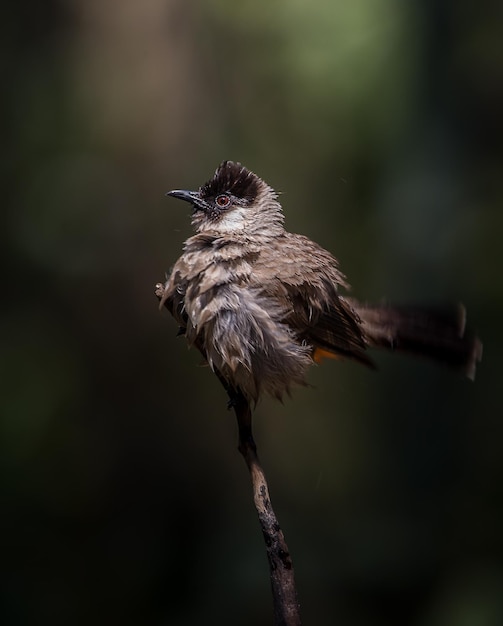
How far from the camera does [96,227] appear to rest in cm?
696

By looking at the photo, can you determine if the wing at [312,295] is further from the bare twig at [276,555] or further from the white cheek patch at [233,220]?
the bare twig at [276,555]

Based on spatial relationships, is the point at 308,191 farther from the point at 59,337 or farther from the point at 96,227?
the point at 59,337

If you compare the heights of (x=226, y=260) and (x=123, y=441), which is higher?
(x=226, y=260)

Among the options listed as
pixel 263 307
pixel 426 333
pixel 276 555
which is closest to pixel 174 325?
pixel 426 333

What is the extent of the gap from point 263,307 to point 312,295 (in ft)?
0.91

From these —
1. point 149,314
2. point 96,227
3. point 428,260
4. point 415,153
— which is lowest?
point 149,314

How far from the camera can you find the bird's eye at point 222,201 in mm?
3549

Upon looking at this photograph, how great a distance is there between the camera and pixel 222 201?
355 centimetres

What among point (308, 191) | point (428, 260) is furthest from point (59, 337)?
point (428, 260)

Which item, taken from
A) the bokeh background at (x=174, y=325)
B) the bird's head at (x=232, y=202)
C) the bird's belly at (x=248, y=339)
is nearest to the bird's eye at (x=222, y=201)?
the bird's head at (x=232, y=202)

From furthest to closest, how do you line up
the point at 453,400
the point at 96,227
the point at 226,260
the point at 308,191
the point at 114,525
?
the point at 308,191 < the point at 96,227 < the point at 114,525 < the point at 453,400 < the point at 226,260

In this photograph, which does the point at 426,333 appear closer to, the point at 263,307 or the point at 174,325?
the point at 263,307

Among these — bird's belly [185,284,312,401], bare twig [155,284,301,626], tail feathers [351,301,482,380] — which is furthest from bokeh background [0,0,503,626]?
bare twig [155,284,301,626]

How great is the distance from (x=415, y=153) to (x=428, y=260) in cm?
76
